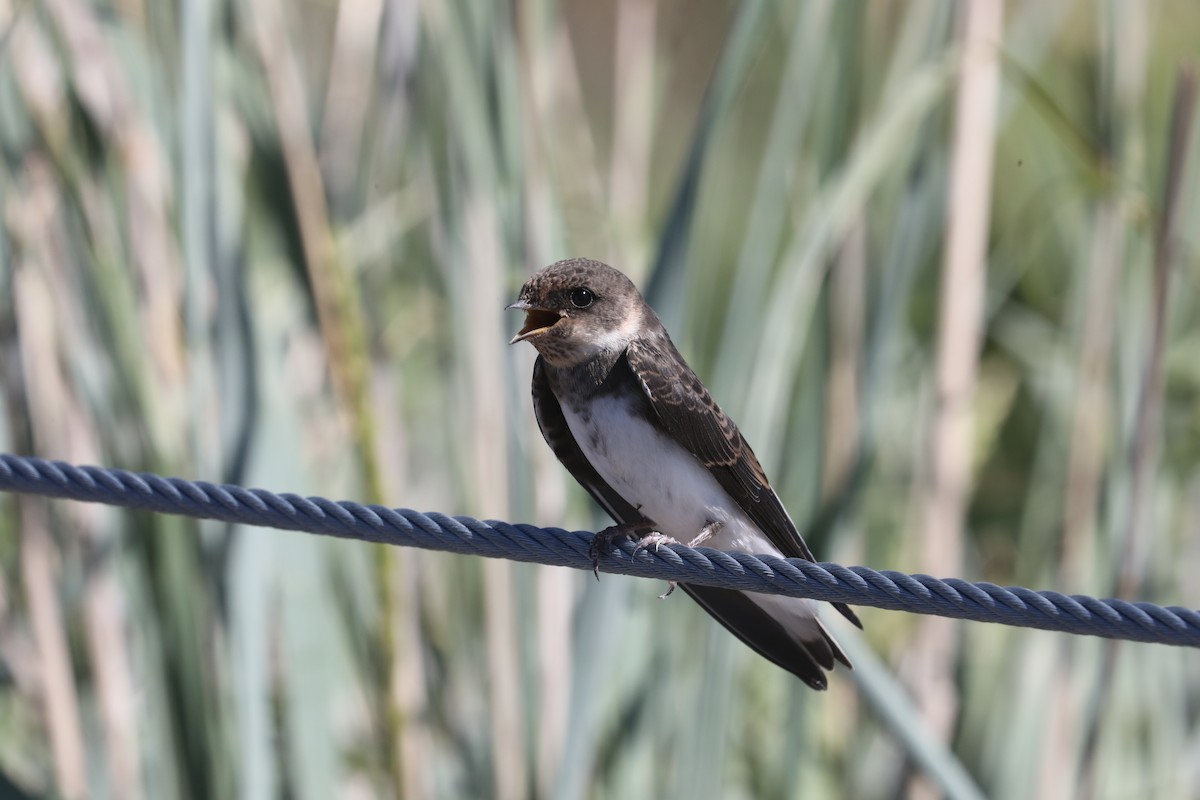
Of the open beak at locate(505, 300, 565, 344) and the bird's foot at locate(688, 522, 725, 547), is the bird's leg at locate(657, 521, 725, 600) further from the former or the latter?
the open beak at locate(505, 300, 565, 344)

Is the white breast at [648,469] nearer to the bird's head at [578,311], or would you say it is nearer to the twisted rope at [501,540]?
the bird's head at [578,311]

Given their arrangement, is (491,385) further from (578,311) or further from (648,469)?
(648,469)

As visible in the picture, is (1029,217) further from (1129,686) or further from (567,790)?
(567,790)

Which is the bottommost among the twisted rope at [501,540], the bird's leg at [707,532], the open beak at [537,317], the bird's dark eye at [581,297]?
the bird's leg at [707,532]

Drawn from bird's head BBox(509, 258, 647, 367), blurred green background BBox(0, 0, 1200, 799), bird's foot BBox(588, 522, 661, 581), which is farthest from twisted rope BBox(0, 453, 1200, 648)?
bird's head BBox(509, 258, 647, 367)

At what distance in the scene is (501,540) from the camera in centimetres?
156

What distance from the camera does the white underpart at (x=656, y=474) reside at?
2.15 m

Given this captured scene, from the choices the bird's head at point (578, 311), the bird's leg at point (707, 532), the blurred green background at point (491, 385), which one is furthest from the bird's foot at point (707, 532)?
the bird's head at point (578, 311)

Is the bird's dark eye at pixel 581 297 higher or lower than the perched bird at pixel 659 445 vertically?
higher

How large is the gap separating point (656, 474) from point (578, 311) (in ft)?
0.95

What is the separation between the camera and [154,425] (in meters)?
2.32

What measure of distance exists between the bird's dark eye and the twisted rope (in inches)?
26.1

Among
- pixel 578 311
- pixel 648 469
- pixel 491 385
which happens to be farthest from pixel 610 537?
pixel 491 385

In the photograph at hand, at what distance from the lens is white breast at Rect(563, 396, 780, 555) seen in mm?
2158
